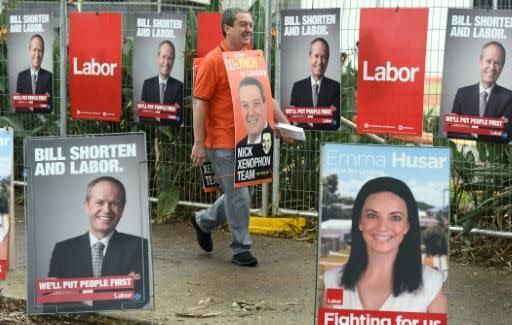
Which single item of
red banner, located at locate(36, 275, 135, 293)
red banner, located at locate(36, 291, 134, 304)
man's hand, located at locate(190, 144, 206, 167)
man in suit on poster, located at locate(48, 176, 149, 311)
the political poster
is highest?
the political poster

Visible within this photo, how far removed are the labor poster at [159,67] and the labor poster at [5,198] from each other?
2.75m

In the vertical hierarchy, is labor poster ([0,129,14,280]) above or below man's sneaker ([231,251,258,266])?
above

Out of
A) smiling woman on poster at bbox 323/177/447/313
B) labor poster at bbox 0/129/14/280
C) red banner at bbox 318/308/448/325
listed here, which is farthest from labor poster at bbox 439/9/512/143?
labor poster at bbox 0/129/14/280

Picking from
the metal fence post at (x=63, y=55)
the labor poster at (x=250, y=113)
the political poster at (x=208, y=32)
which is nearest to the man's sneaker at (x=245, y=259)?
the labor poster at (x=250, y=113)

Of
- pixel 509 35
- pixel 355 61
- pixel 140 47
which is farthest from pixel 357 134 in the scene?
pixel 140 47

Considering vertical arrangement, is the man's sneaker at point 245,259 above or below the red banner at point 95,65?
below

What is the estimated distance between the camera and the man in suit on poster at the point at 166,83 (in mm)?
9742

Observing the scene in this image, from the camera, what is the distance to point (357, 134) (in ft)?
29.5

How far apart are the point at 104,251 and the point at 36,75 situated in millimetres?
5258

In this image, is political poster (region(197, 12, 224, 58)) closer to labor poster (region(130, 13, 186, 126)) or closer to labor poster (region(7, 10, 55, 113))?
labor poster (region(130, 13, 186, 126))

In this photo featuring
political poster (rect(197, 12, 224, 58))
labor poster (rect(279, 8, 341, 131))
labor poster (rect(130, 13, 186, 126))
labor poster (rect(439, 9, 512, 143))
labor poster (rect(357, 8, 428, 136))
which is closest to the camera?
labor poster (rect(439, 9, 512, 143))

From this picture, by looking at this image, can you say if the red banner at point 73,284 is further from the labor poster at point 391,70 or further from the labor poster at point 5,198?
the labor poster at point 391,70

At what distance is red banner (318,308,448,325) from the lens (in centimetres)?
527

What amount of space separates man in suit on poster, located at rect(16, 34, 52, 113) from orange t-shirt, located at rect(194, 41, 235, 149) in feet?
11.2
